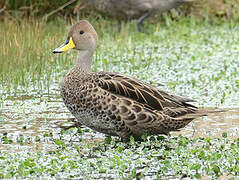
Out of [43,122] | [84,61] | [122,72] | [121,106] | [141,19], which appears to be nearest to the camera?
[121,106]

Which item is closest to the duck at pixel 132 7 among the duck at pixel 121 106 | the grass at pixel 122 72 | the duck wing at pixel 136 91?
the grass at pixel 122 72

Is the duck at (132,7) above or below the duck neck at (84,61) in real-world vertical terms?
above

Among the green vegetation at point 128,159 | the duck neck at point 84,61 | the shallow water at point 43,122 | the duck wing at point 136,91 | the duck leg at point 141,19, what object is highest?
the duck leg at point 141,19

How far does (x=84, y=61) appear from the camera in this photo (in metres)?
6.17

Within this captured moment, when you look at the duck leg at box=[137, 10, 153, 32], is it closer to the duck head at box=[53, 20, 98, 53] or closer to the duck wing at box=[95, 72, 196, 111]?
the duck head at box=[53, 20, 98, 53]

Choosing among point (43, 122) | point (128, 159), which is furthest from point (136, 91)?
point (43, 122)

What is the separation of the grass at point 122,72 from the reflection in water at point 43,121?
0.01 metres

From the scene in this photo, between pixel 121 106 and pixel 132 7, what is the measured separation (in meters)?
6.12

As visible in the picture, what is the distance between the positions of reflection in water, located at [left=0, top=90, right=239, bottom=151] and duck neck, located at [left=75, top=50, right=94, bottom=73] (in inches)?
26.5

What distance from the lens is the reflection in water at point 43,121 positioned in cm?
607

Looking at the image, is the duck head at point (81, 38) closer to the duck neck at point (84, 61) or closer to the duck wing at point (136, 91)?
the duck neck at point (84, 61)

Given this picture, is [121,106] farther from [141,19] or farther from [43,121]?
[141,19]

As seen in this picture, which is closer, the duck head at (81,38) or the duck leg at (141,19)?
the duck head at (81,38)

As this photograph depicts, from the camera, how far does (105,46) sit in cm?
1005
